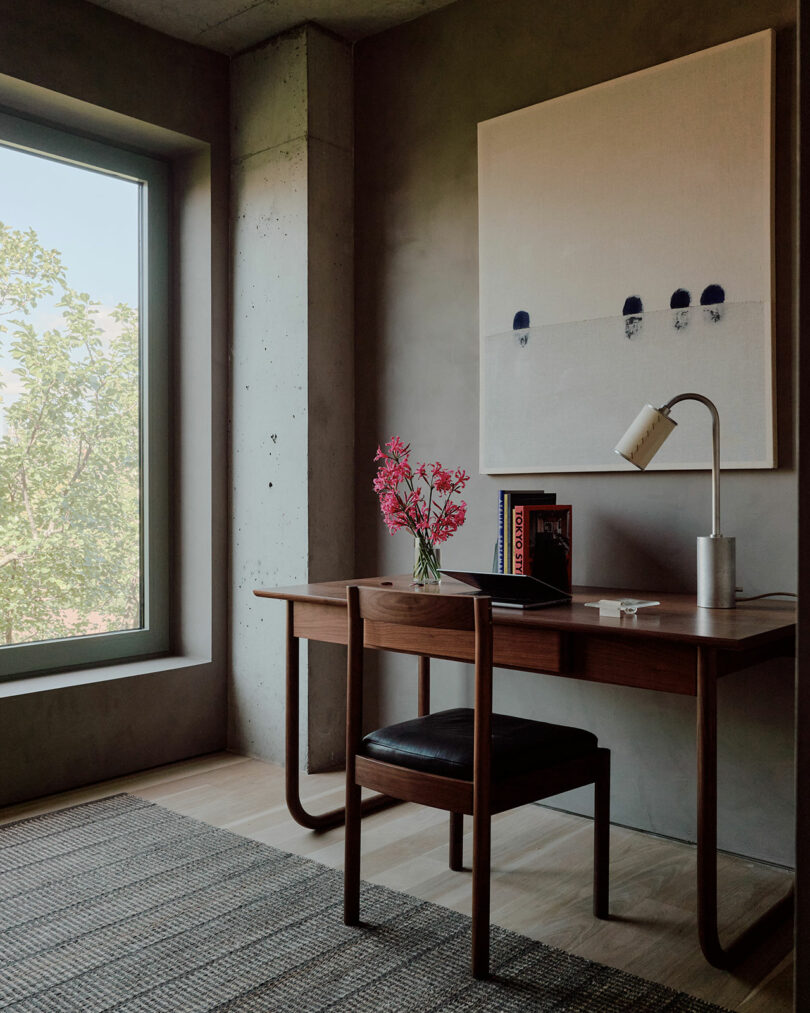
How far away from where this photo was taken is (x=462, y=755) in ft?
6.00

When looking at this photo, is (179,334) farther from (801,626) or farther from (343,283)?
(801,626)

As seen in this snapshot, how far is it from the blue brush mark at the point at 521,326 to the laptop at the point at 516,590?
3.02ft

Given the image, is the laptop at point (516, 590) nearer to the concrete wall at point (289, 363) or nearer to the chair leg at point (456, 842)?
the chair leg at point (456, 842)

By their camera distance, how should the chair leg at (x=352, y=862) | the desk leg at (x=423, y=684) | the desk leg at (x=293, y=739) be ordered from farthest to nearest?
the desk leg at (x=423, y=684)
the desk leg at (x=293, y=739)
the chair leg at (x=352, y=862)

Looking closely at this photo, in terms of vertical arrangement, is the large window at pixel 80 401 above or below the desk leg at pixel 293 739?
above

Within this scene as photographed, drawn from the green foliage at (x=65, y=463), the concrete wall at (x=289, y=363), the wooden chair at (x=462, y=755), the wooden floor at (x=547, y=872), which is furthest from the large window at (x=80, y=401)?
the wooden chair at (x=462, y=755)

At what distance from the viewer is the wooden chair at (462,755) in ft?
5.83

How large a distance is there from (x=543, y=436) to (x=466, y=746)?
1193 mm

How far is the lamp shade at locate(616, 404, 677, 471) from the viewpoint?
2.18 metres

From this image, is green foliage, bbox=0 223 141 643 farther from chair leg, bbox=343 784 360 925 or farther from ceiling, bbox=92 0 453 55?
chair leg, bbox=343 784 360 925

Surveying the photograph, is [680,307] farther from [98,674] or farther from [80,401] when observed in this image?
[98,674]

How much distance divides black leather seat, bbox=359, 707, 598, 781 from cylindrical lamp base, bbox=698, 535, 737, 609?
0.45 metres

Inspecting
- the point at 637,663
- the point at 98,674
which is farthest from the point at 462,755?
the point at 98,674

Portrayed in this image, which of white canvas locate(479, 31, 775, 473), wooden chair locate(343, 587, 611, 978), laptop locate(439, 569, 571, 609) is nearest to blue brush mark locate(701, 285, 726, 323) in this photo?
white canvas locate(479, 31, 775, 473)
